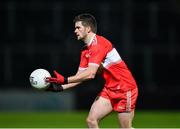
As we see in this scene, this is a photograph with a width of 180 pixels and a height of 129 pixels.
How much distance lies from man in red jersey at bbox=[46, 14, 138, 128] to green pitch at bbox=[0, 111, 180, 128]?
7537 mm

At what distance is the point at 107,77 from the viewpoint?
9492 millimetres

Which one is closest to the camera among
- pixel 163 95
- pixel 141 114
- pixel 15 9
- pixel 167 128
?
pixel 167 128

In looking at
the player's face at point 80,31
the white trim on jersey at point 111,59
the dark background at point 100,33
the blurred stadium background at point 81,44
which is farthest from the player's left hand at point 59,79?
the dark background at point 100,33

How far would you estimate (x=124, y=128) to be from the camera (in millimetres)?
9414

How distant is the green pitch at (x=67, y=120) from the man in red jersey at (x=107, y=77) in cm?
754

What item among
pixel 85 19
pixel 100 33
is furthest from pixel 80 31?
pixel 100 33

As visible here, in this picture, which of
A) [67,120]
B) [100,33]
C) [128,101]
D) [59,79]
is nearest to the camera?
[59,79]

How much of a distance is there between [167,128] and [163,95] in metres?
7.96

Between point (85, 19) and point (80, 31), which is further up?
point (85, 19)

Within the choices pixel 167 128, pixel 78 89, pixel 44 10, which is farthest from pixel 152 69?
pixel 167 128

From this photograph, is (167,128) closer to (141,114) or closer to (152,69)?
(141,114)

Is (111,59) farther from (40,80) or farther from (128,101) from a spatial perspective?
(40,80)

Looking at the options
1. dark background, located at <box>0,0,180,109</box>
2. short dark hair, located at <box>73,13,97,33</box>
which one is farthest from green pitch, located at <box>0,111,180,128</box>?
short dark hair, located at <box>73,13,97,33</box>

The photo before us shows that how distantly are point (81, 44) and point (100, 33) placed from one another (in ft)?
2.99
